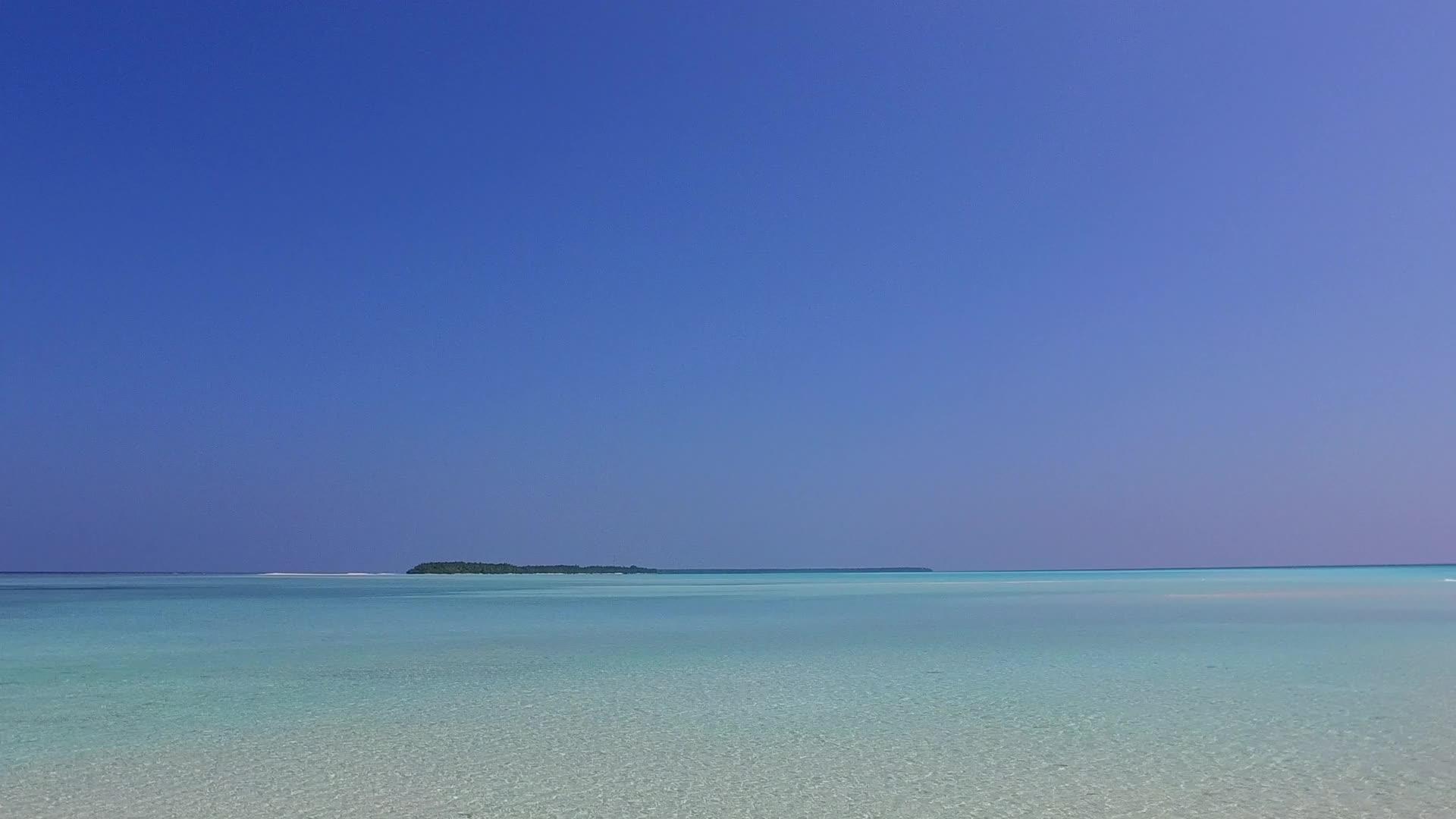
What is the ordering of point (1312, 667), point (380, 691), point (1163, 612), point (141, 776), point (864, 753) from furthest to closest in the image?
point (1163, 612), point (1312, 667), point (380, 691), point (864, 753), point (141, 776)

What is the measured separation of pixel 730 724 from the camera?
8453mm

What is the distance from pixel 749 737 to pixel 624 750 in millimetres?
1006

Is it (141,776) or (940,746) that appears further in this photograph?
(940,746)

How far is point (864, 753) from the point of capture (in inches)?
284

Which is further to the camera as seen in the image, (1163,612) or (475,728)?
(1163,612)

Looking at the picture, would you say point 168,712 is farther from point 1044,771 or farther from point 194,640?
point 194,640

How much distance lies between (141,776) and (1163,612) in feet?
73.9

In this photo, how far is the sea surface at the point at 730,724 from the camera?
5953mm

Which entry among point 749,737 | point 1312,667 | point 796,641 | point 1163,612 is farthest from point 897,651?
point 1163,612

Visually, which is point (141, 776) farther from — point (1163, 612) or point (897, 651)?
point (1163, 612)

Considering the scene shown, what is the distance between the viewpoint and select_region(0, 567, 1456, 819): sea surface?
19.5 ft

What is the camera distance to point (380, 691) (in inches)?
406

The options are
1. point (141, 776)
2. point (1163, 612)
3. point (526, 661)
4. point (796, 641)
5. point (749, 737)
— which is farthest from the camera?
point (1163, 612)

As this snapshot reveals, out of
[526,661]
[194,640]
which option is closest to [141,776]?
[526,661]
